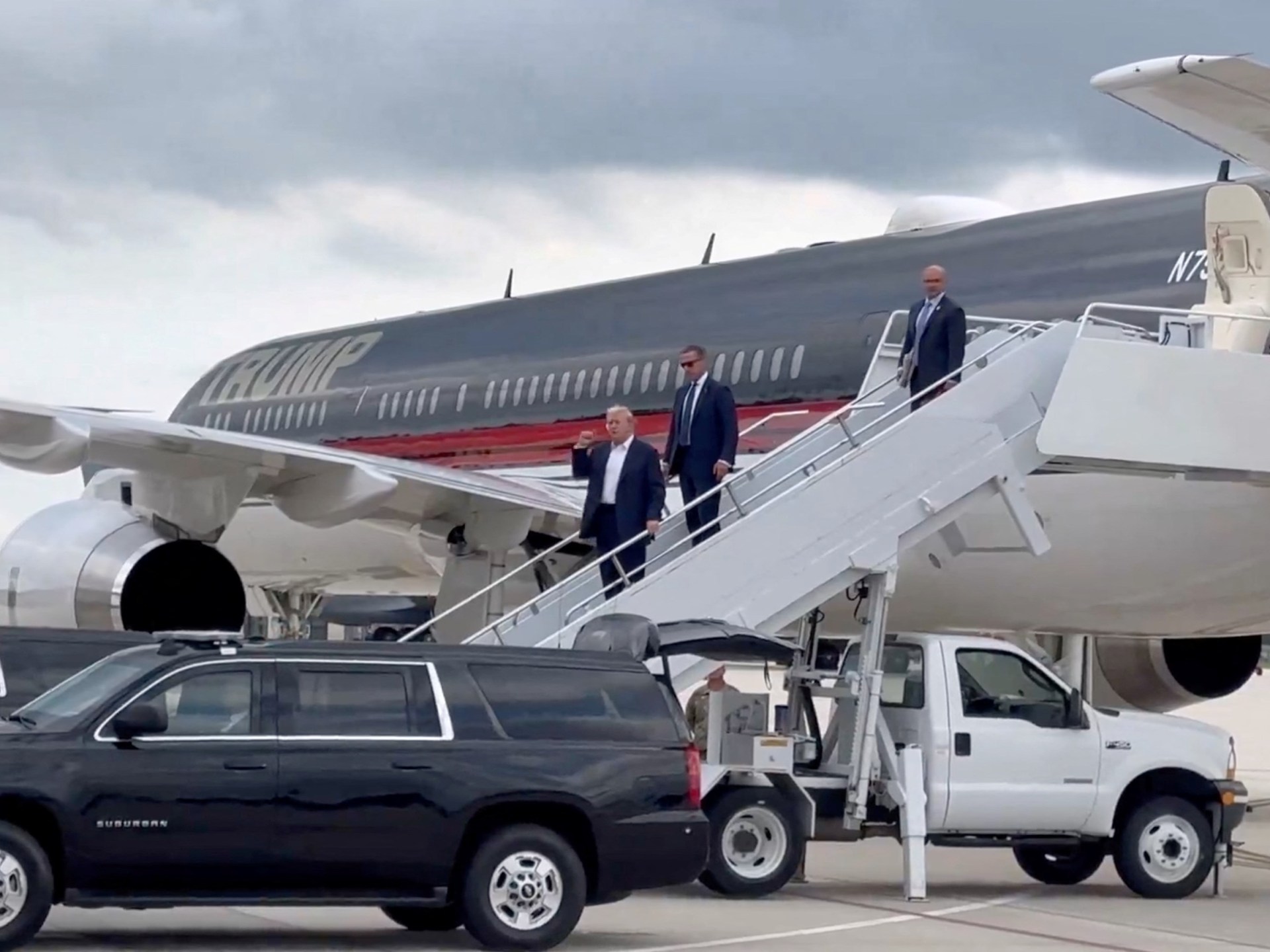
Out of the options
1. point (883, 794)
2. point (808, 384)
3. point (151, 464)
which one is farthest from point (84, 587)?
point (883, 794)

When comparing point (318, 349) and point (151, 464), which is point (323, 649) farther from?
point (318, 349)

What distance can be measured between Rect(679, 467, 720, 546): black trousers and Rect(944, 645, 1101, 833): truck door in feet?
6.06

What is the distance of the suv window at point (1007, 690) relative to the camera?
45.6 ft

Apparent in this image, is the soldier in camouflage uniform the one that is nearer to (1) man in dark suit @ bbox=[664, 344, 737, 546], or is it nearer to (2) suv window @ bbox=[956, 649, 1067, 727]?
(1) man in dark suit @ bbox=[664, 344, 737, 546]

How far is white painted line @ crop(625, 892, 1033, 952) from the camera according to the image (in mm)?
10828

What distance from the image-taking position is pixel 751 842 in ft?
44.0

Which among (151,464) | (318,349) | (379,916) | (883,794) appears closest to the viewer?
(379,916)

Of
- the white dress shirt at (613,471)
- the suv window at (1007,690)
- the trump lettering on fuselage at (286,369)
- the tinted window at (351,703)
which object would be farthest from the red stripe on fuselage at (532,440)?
the tinted window at (351,703)

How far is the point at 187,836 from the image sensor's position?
Answer: 10.2m

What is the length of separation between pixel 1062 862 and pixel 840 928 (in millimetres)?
3321

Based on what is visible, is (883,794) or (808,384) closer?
(883,794)

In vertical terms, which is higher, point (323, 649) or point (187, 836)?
point (323, 649)

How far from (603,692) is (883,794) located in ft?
10.0


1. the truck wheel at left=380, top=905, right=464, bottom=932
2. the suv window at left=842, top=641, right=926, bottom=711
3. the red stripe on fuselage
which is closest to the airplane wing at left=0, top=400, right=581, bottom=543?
the red stripe on fuselage
